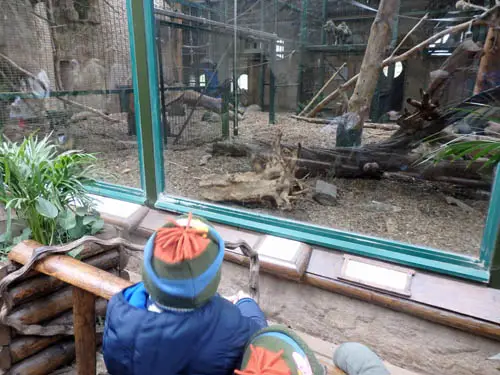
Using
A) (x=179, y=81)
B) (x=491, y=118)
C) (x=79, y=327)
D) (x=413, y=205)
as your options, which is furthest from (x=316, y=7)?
(x=79, y=327)

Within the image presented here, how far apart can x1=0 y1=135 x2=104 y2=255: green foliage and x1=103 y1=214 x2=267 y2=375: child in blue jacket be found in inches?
33.4

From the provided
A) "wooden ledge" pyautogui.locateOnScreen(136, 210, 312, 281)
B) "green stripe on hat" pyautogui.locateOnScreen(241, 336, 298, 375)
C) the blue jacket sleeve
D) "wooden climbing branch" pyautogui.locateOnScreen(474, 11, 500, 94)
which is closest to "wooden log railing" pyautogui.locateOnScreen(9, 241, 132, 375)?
the blue jacket sleeve

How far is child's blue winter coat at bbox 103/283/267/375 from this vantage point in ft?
2.48

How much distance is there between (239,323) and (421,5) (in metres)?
→ 1.74

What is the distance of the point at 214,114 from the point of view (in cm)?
268

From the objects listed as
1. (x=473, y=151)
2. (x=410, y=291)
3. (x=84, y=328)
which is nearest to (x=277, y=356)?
(x=84, y=328)

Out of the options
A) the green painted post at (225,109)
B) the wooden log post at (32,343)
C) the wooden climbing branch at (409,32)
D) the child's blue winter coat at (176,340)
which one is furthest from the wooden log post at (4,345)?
the wooden climbing branch at (409,32)

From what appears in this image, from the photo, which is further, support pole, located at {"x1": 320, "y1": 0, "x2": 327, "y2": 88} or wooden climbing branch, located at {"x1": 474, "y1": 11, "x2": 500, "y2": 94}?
support pole, located at {"x1": 320, "y1": 0, "x2": 327, "y2": 88}

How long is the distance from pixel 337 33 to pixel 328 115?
46 cm

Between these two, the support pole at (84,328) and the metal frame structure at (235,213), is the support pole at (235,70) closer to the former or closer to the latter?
the metal frame structure at (235,213)

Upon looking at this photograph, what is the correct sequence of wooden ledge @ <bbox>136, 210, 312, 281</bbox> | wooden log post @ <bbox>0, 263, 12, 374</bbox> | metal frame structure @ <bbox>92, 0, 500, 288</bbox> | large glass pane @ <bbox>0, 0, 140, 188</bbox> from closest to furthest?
1. wooden log post @ <bbox>0, 263, 12, 374</bbox>
2. metal frame structure @ <bbox>92, 0, 500, 288</bbox>
3. wooden ledge @ <bbox>136, 210, 312, 281</bbox>
4. large glass pane @ <bbox>0, 0, 140, 188</bbox>

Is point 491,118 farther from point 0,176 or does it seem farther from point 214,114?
point 0,176

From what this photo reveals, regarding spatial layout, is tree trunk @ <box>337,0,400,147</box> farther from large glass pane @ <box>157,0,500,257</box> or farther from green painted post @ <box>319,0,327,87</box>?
green painted post @ <box>319,0,327,87</box>

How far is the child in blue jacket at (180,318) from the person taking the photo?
0.72 metres
